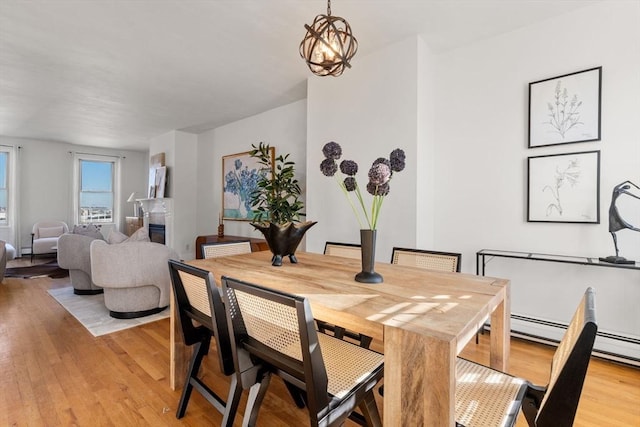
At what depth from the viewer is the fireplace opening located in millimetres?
6471

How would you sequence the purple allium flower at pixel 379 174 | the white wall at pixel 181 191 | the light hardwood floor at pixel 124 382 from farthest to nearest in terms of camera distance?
the white wall at pixel 181 191
the light hardwood floor at pixel 124 382
the purple allium flower at pixel 379 174

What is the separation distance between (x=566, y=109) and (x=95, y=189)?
31.1 ft

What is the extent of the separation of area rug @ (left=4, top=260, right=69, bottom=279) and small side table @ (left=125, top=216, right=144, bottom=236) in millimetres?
1824

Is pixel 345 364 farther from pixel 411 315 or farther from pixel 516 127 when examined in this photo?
pixel 516 127

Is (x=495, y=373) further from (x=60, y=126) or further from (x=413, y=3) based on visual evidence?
(x=60, y=126)

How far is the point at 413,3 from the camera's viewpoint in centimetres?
233

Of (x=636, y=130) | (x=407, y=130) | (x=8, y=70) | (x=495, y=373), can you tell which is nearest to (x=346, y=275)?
(x=495, y=373)

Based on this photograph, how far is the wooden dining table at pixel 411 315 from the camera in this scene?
0.86m

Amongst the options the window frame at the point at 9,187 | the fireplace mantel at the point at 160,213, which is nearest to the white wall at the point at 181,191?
the fireplace mantel at the point at 160,213

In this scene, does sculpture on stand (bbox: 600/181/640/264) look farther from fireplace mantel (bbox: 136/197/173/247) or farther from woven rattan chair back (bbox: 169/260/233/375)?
fireplace mantel (bbox: 136/197/173/247)

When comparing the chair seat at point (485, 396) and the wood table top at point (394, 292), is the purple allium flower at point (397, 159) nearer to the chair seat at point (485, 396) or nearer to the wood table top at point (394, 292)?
the wood table top at point (394, 292)

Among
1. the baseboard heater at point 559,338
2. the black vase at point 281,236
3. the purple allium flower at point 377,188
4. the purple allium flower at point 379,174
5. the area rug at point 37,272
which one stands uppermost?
the purple allium flower at point 379,174

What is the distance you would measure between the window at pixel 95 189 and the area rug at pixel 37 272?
217 cm

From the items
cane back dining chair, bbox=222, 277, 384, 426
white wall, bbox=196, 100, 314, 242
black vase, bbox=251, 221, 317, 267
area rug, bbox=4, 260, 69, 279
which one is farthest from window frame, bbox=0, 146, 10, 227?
cane back dining chair, bbox=222, 277, 384, 426
